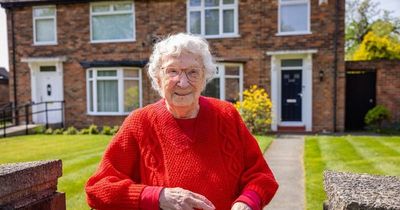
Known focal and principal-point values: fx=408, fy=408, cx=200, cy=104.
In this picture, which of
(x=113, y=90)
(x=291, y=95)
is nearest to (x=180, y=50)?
(x=291, y=95)

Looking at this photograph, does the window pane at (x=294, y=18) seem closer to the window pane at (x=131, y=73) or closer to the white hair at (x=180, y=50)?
the window pane at (x=131, y=73)

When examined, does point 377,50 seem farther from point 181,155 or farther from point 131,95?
point 181,155

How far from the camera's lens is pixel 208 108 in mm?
2482

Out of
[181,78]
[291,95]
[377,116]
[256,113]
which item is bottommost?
[377,116]

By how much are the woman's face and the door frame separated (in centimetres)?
1094

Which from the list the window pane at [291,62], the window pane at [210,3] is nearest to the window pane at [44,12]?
the window pane at [210,3]

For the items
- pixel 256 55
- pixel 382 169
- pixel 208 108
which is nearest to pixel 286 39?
pixel 256 55

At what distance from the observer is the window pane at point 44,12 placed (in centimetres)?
1573

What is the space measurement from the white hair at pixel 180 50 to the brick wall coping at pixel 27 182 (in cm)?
80

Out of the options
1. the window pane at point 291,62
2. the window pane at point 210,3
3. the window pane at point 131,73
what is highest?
the window pane at point 210,3

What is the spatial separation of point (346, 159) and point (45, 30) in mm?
12979

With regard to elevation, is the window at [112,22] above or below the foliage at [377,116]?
above

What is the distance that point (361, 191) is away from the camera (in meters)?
1.79

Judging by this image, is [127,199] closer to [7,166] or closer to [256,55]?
[7,166]
